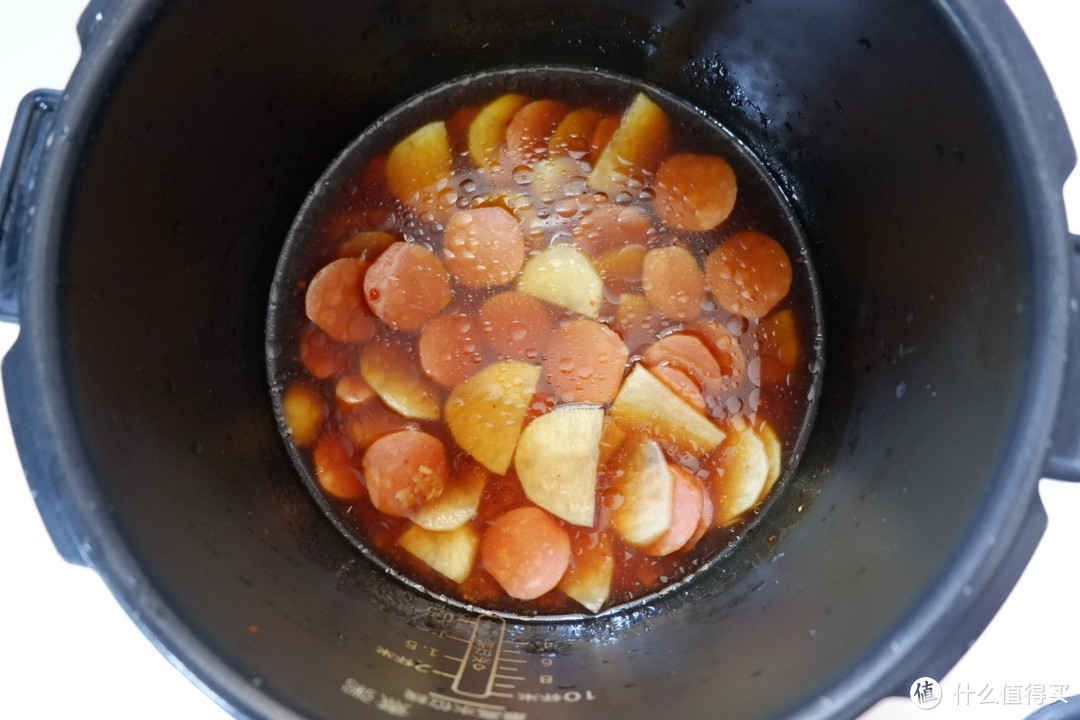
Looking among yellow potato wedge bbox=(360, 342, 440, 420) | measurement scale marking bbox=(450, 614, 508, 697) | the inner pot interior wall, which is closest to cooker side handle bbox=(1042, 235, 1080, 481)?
the inner pot interior wall

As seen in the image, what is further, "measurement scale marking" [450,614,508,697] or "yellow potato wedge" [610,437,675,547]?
"yellow potato wedge" [610,437,675,547]

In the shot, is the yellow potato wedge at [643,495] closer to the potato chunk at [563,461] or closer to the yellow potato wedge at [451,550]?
the potato chunk at [563,461]

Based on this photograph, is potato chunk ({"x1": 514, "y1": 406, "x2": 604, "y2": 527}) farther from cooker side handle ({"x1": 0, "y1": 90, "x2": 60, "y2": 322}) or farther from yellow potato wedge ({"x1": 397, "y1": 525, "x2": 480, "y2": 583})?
cooker side handle ({"x1": 0, "y1": 90, "x2": 60, "y2": 322})

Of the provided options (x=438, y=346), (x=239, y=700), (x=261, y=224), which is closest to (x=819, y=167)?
(x=438, y=346)

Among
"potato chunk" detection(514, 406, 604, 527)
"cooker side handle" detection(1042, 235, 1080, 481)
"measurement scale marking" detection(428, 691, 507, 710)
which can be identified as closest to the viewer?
"cooker side handle" detection(1042, 235, 1080, 481)

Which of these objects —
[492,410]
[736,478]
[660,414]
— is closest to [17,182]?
[492,410]

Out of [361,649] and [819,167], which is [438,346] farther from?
[819,167]

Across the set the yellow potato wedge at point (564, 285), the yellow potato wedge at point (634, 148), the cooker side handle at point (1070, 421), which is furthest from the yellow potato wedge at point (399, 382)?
the cooker side handle at point (1070, 421)
